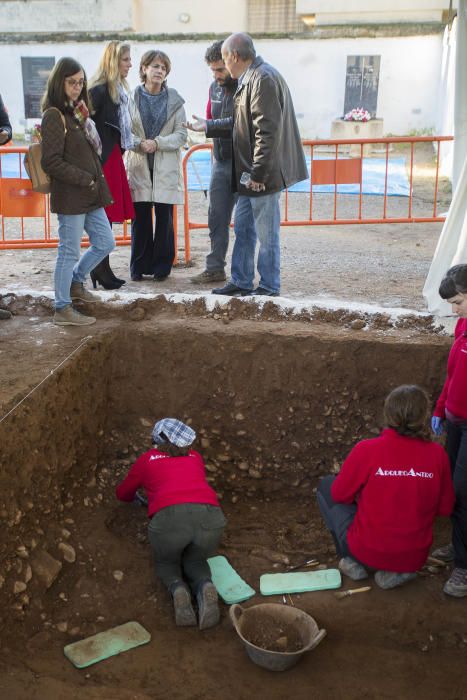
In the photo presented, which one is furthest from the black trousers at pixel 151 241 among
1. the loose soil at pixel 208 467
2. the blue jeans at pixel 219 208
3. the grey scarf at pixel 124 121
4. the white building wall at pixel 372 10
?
the white building wall at pixel 372 10

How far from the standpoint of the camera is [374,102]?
21297 mm

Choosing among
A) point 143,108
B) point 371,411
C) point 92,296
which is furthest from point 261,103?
point 371,411

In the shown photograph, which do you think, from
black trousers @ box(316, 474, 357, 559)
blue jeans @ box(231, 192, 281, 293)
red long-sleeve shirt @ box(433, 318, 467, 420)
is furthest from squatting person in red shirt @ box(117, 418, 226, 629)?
blue jeans @ box(231, 192, 281, 293)

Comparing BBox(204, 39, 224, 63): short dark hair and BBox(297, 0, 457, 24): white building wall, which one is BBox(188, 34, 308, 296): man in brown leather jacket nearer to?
BBox(204, 39, 224, 63): short dark hair

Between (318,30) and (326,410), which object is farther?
(318,30)

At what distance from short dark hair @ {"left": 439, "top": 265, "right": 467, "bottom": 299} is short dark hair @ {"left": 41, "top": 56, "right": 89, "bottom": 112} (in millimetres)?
2948

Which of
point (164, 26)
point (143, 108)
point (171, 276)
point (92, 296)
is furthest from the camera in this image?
point (164, 26)

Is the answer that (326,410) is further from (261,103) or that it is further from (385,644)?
(261,103)

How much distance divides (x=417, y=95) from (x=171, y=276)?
15.8 m

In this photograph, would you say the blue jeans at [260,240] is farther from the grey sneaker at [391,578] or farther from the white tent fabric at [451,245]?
the grey sneaker at [391,578]

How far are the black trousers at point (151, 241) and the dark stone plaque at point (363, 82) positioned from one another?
15677 mm

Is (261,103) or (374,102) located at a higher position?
(374,102)

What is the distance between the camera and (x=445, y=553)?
4.71 metres

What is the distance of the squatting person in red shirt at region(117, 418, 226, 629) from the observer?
4.33 meters
